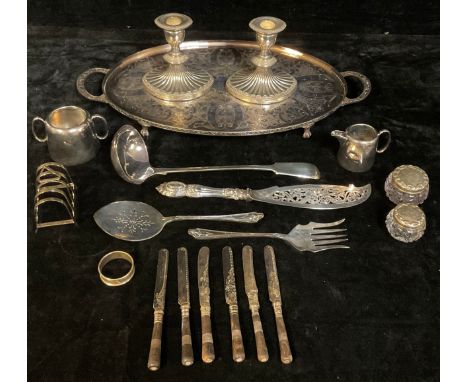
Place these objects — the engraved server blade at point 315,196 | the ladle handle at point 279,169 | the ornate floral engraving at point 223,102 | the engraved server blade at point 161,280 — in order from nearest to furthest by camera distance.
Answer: the engraved server blade at point 161,280 < the engraved server blade at point 315,196 < the ladle handle at point 279,169 < the ornate floral engraving at point 223,102

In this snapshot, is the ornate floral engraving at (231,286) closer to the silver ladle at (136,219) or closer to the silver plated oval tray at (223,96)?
the silver ladle at (136,219)

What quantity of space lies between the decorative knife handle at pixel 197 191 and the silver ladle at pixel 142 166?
0.10m

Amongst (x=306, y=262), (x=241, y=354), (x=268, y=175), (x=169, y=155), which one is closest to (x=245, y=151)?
(x=268, y=175)

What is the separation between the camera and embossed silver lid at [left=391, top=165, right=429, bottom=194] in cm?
149

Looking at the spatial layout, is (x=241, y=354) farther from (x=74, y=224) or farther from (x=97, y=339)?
(x=74, y=224)

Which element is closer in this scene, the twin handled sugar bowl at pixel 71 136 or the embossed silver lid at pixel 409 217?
the embossed silver lid at pixel 409 217

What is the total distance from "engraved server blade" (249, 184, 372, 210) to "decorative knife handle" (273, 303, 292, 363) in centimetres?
38

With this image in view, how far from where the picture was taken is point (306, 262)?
1.40 metres

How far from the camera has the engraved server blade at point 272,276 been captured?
129 cm

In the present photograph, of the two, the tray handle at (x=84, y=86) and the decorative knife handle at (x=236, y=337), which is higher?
the tray handle at (x=84, y=86)

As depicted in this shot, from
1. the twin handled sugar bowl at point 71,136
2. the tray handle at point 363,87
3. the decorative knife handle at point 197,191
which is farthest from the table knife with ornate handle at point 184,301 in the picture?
Answer: the tray handle at point 363,87

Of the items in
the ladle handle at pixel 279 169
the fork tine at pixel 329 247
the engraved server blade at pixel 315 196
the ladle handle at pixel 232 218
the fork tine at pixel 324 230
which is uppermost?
the ladle handle at pixel 279 169

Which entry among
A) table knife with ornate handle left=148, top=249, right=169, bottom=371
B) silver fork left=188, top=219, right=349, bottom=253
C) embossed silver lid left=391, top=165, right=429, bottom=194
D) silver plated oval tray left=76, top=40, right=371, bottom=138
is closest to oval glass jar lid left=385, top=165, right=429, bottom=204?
embossed silver lid left=391, top=165, right=429, bottom=194

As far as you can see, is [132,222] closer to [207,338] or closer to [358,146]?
[207,338]
